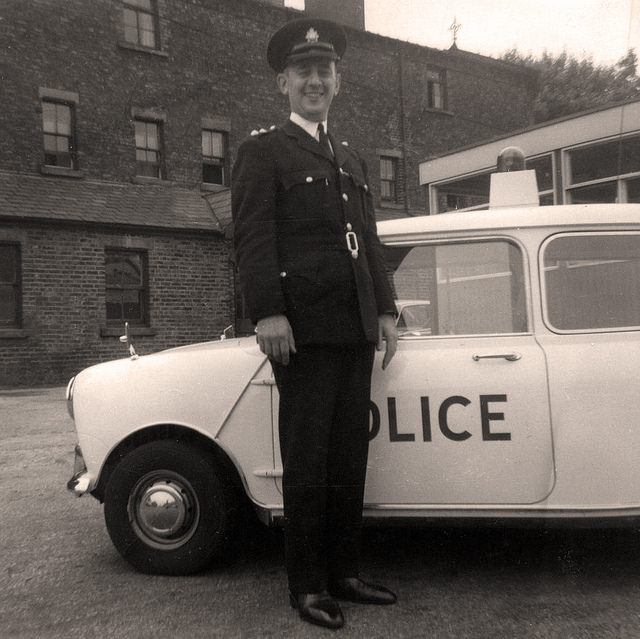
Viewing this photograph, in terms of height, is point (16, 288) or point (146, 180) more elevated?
point (146, 180)

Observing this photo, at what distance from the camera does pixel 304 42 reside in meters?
3.16

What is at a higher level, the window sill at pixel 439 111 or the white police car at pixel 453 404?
the window sill at pixel 439 111

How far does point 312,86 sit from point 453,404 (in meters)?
1.40

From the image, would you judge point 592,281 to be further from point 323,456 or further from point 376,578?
point 376,578

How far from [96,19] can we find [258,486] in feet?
54.9

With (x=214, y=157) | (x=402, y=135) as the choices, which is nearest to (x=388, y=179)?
(x=402, y=135)

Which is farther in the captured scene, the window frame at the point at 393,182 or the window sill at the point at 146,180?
the window frame at the point at 393,182

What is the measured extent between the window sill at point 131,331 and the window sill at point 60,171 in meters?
3.46

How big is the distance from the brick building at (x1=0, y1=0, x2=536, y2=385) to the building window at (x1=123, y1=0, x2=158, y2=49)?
4cm

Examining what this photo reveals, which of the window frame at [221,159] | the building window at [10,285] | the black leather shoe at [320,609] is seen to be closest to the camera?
the black leather shoe at [320,609]

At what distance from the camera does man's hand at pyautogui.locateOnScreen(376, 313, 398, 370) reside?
3.18 m

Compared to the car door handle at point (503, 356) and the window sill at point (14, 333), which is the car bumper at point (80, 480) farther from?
the window sill at point (14, 333)

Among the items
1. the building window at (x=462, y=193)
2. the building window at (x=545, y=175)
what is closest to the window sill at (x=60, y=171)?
the building window at (x=462, y=193)

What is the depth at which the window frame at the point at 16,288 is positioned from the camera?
1591 centimetres
